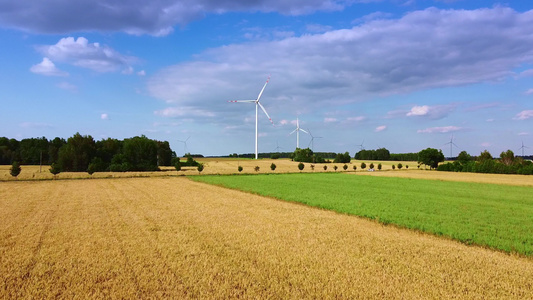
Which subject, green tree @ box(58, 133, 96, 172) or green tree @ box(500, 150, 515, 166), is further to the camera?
green tree @ box(500, 150, 515, 166)

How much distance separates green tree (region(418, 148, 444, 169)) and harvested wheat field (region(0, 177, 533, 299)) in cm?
10247

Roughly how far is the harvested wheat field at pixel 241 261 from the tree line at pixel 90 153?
201 ft

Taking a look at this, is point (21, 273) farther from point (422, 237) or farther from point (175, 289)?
point (422, 237)


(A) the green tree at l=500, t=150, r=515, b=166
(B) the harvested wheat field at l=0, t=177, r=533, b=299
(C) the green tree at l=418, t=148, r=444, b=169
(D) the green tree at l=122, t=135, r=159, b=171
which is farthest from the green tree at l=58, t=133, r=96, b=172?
(A) the green tree at l=500, t=150, r=515, b=166

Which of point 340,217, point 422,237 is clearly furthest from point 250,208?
point 422,237

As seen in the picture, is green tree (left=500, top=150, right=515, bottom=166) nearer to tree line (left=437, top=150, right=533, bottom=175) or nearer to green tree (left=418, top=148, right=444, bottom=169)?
tree line (left=437, top=150, right=533, bottom=175)

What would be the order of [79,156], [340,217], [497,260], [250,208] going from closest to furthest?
[497,260], [340,217], [250,208], [79,156]

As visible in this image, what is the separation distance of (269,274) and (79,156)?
99.3m

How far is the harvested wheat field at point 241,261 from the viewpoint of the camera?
9.74 metres

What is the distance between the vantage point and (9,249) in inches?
558

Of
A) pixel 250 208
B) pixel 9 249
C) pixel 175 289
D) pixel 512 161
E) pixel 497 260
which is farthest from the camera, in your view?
pixel 512 161

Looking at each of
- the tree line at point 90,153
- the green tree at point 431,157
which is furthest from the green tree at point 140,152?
the green tree at point 431,157

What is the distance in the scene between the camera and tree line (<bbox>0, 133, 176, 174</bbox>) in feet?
309

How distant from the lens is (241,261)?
1235 cm
